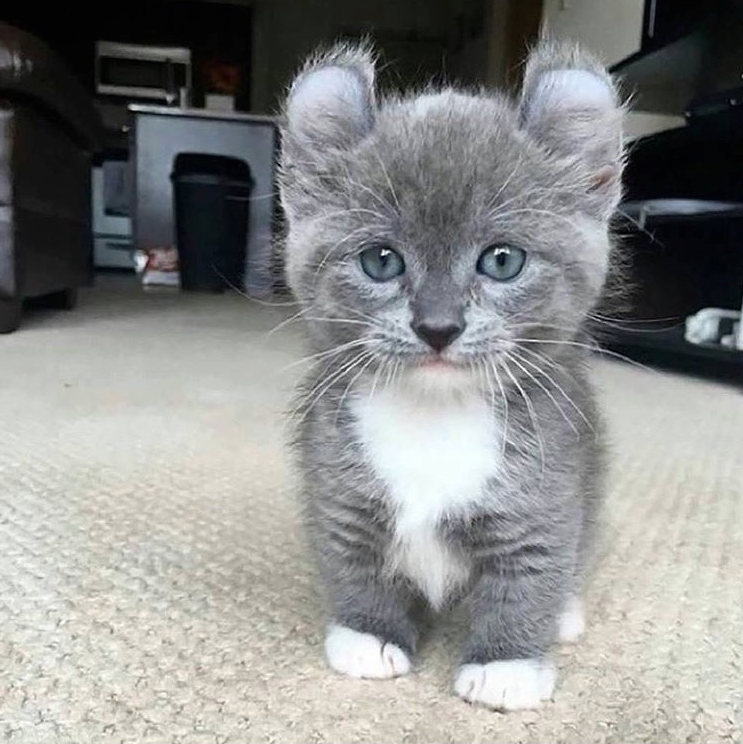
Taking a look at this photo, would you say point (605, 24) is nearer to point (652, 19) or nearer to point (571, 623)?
point (652, 19)

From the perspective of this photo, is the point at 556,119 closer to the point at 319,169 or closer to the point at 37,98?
the point at 319,169

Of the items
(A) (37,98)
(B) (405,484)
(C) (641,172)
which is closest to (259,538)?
(B) (405,484)

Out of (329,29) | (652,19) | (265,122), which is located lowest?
(265,122)

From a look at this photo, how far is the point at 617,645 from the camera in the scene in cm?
70

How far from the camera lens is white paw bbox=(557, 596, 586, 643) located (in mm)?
716

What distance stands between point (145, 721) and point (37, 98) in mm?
1996

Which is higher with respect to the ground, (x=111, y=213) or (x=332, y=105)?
(x=332, y=105)

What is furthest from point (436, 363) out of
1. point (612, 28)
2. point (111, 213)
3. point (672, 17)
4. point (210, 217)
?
point (111, 213)

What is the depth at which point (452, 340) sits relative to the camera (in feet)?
1.96

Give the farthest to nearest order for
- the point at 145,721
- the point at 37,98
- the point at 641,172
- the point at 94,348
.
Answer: the point at 641,172, the point at 37,98, the point at 94,348, the point at 145,721

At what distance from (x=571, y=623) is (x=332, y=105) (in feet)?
1.37

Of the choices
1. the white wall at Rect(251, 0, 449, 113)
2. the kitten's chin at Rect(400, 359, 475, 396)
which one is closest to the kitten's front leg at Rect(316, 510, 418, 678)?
the kitten's chin at Rect(400, 359, 475, 396)

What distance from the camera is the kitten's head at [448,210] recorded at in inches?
23.8

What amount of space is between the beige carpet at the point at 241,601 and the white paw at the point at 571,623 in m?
0.01
